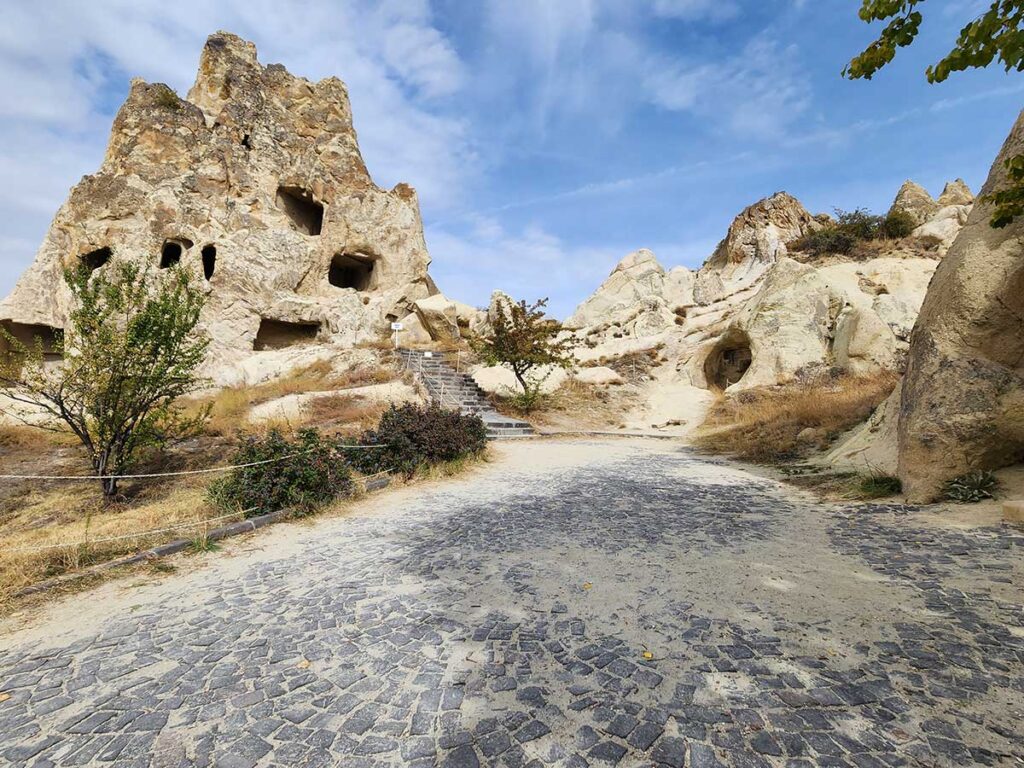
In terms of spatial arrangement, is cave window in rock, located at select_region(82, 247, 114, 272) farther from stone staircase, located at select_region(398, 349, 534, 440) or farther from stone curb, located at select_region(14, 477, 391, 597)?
stone curb, located at select_region(14, 477, 391, 597)

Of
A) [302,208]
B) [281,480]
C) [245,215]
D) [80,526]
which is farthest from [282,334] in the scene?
[281,480]

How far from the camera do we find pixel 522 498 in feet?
23.1

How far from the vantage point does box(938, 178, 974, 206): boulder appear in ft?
104

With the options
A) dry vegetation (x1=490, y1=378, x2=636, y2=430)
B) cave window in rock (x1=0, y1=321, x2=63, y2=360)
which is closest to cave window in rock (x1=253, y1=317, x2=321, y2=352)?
cave window in rock (x1=0, y1=321, x2=63, y2=360)

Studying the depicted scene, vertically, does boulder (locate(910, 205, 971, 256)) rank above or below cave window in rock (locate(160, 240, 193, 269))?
above

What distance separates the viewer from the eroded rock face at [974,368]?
16.8 ft

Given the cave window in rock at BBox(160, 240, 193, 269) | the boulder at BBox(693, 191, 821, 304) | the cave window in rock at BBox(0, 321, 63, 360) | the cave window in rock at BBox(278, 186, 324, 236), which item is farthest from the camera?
the boulder at BBox(693, 191, 821, 304)

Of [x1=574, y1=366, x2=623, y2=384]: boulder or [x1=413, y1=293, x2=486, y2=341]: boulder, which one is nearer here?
[x1=574, y1=366, x2=623, y2=384]: boulder

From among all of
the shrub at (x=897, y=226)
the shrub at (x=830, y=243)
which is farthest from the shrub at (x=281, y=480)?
the shrub at (x=897, y=226)

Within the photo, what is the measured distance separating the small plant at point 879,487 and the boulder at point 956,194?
3855 centimetres

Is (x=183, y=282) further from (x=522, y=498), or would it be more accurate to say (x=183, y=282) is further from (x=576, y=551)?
(x=576, y=551)

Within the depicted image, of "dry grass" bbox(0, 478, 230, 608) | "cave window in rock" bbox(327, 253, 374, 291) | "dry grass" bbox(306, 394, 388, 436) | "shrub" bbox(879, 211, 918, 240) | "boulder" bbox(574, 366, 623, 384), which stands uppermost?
"shrub" bbox(879, 211, 918, 240)

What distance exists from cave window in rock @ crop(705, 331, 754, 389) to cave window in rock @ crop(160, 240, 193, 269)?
98.9 ft

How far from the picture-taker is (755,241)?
3681 centimetres
